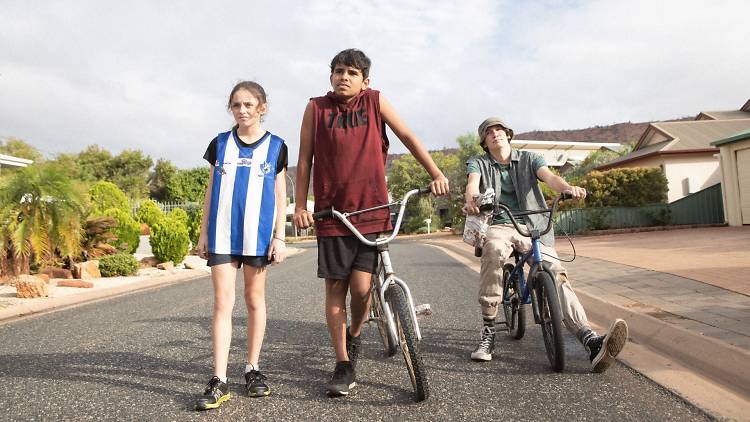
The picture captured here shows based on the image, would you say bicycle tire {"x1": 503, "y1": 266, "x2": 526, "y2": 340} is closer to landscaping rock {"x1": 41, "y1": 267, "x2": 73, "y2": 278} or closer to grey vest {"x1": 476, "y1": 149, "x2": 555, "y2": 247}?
grey vest {"x1": 476, "y1": 149, "x2": 555, "y2": 247}

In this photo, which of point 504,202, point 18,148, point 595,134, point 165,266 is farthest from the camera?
point 595,134

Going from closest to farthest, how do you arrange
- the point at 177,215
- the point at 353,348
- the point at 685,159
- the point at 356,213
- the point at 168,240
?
A: 1. the point at 356,213
2. the point at 353,348
3. the point at 168,240
4. the point at 177,215
5. the point at 685,159

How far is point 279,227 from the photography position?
3.31 m

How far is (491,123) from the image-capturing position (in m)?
4.11

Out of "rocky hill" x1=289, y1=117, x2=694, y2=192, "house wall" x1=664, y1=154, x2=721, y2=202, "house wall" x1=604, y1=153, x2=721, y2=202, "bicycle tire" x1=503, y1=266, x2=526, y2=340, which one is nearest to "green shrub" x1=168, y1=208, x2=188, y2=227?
"bicycle tire" x1=503, y1=266, x2=526, y2=340

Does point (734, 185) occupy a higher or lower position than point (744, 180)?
lower

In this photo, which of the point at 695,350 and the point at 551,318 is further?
the point at 695,350

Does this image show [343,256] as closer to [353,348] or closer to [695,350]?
[353,348]

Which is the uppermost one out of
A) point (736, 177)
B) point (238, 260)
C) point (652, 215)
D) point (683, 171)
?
point (683, 171)

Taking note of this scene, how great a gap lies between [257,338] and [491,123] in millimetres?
2275

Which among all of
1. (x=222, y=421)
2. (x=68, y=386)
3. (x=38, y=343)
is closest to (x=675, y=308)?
(x=222, y=421)

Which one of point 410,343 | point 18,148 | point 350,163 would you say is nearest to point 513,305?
point 410,343

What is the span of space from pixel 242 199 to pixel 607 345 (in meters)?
2.33

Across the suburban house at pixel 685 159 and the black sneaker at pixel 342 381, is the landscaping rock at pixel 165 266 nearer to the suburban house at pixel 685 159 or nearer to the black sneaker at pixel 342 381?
the black sneaker at pixel 342 381
